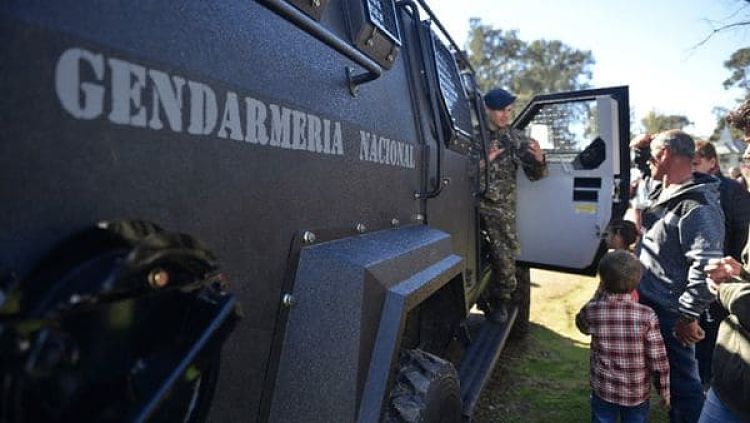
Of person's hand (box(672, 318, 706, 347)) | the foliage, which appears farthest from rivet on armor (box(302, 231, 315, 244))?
the foliage

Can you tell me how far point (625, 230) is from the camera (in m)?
3.78

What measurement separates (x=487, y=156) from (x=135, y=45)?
258 cm

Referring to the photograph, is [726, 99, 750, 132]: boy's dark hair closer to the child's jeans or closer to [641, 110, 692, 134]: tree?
the child's jeans

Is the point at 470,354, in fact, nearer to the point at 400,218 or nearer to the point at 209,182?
the point at 400,218

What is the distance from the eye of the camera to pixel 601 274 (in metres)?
2.64

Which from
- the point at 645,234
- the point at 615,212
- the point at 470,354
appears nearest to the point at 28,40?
the point at 470,354

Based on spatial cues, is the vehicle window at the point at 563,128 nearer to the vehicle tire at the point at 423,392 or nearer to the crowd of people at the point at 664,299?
the crowd of people at the point at 664,299

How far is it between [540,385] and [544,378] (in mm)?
138

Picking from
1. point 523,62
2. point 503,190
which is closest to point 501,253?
point 503,190

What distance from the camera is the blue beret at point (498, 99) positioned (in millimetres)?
3723

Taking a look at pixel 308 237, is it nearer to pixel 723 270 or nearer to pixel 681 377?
pixel 723 270

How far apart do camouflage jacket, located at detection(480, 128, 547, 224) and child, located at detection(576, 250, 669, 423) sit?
106 cm

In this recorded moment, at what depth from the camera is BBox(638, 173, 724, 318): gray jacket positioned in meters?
2.51

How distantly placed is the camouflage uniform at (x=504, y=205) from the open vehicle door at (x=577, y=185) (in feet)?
0.73
